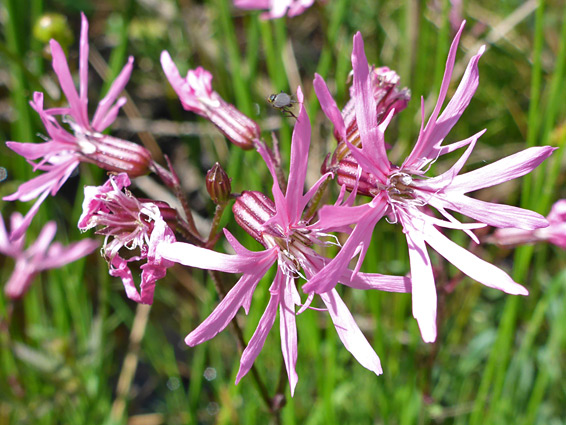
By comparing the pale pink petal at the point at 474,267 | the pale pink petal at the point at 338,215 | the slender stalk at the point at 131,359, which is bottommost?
the slender stalk at the point at 131,359

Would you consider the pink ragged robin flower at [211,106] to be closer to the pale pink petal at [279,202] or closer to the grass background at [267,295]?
the pale pink petal at [279,202]

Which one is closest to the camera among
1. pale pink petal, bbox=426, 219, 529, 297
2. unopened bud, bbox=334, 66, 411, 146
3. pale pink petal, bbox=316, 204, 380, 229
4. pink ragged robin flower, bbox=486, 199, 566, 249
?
pale pink petal, bbox=316, 204, 380, 229

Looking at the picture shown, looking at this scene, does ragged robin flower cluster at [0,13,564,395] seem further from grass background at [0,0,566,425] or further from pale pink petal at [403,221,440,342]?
grass background at [0,0,566,425]

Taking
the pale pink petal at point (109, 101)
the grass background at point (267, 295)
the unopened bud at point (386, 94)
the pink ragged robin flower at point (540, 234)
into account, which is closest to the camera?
the unopened bud at point (386, 94)

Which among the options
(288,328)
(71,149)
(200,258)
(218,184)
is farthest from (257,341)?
(71,149)

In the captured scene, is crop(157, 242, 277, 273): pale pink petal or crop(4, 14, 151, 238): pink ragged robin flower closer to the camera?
crop(157, 242, 277, 273): pale pink petal

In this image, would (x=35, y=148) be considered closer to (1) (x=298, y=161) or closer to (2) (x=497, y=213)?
(1) (x=298, y=161)

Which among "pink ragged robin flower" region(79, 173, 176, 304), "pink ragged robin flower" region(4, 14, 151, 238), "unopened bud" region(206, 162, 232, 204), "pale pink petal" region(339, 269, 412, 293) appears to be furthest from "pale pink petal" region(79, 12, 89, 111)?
"pale pink petal" region(339, 269, 412, 293)

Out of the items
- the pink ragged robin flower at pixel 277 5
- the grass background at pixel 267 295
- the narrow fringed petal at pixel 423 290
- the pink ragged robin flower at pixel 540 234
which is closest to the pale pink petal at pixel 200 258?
the narrow fringed petal at pixel 423 290
